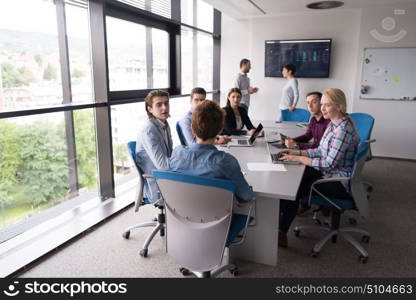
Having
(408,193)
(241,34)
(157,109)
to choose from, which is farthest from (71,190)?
(241,34)

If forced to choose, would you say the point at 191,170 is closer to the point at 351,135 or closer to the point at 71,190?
the point at 351,135

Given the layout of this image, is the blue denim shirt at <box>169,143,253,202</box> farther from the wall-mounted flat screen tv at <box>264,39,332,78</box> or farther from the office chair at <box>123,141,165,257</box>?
the wall-mounted flat screen tv at <box>264,39,332,78</box>

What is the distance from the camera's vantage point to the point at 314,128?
3.50 metres

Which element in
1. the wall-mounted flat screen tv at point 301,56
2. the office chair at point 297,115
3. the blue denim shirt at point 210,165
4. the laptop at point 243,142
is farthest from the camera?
the wall-mounted flat screen tv at point 301,56

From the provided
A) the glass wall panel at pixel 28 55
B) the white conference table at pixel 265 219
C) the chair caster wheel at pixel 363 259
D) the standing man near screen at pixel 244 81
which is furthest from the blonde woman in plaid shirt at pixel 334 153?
the standing man near screen at pixel 244 81

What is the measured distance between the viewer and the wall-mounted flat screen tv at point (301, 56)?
238 inches

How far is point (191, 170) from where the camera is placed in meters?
1.74

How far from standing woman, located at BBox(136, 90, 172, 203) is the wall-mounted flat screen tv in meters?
4.31

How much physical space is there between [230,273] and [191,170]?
1.04 metres

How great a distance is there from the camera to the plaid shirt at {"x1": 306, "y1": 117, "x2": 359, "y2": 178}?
2.41 meters

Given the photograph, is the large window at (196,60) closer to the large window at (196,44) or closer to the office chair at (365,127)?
the large window at (196,44)

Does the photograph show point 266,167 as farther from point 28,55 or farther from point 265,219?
point 28,55

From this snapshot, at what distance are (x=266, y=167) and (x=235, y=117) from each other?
1696 mm

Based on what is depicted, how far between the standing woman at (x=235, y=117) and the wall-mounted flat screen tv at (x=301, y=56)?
2.72 meters
